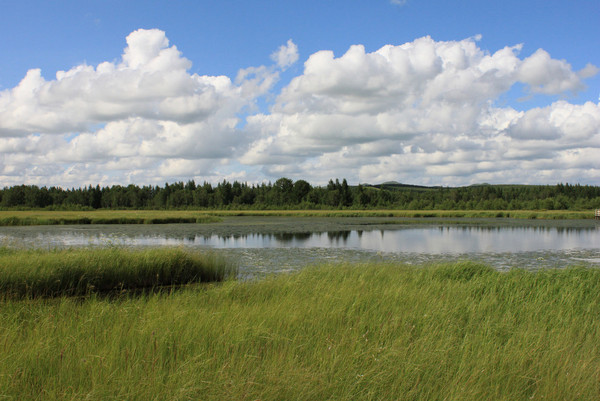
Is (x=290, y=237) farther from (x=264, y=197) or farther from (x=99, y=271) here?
(x=264, y=197)

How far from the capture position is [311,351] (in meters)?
5.46

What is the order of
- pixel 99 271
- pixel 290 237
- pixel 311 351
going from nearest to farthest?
pixel 311 351
pixel 99 271
pixel 290 237

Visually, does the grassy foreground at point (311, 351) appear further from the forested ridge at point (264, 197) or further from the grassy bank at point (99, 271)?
the forested ridge at point (264, 197)

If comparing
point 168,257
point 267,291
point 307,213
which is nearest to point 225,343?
point 267,291

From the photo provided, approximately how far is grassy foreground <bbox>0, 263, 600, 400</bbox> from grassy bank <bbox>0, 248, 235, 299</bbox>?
3.13 metres

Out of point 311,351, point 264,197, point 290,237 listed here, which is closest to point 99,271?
point 311,351

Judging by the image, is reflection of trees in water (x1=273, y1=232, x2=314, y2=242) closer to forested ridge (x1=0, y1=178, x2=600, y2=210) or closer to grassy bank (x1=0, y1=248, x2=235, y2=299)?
grassy bank (x1=0, y1=248, x2=235, y2=299)

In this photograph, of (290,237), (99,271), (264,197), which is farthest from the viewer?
(264,197)

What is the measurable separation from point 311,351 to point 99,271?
31.0 feet

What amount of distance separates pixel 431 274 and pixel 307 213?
74.7m

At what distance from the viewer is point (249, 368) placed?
487 centimetres

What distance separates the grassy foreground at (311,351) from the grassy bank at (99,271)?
313cm

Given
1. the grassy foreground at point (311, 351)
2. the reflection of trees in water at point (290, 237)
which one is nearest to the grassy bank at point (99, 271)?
the grassy foreground at point (311, 351)

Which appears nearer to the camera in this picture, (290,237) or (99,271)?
(99,271)
